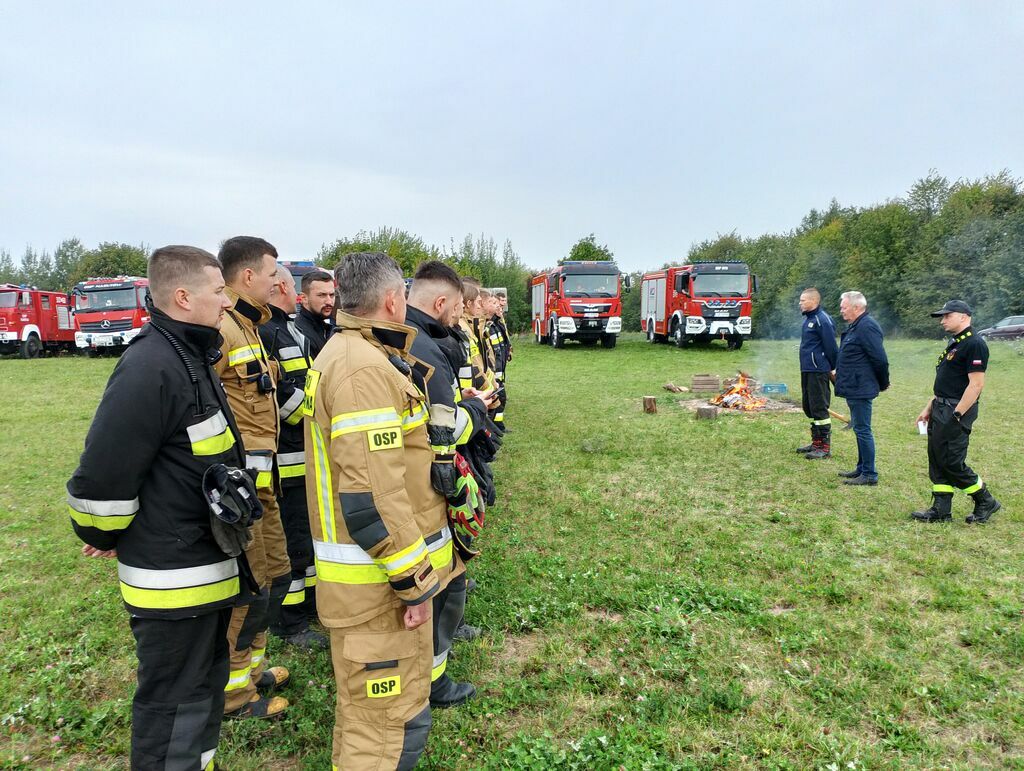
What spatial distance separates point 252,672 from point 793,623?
3.20 m

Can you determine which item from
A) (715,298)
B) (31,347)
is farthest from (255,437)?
(31,347)

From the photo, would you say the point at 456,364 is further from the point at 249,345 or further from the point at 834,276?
the point at 834,276

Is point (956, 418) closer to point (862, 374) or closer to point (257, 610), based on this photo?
point (862, 374)

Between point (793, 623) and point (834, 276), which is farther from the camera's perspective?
point (834, 276)

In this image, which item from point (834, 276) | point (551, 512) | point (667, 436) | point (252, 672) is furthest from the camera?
point (834, 276)

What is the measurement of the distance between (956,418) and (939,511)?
871mm

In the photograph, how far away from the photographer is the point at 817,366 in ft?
25.6

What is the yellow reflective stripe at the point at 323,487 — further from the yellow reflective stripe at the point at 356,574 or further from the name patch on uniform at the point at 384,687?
the name patch on uniform at the point at 384,687

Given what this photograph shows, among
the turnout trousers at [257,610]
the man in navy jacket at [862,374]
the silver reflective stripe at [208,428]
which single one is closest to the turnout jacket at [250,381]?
the turnout trousers at [257,610]

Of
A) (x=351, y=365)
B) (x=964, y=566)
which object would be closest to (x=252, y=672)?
(x=351, y=365)

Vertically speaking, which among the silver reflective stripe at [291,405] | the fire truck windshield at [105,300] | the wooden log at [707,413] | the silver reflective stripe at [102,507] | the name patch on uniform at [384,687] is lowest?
the wooden log at [707,413]

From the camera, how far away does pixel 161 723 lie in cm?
212

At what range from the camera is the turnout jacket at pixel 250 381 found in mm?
3109

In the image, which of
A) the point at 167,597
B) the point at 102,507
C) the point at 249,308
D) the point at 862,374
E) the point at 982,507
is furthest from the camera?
the point at 862,374
